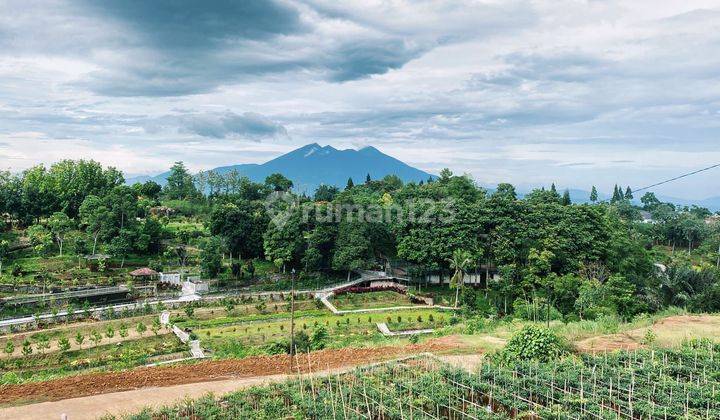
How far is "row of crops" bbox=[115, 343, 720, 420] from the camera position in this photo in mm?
11875

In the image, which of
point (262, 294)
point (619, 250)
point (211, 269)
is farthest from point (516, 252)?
point (211, 269)

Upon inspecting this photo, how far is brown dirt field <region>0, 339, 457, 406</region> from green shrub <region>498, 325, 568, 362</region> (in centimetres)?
269

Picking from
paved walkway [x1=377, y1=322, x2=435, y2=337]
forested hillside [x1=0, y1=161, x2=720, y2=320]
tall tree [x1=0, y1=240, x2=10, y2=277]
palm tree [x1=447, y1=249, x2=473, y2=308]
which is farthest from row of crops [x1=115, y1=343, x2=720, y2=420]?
tall tree [x1=0, y1=240, x2=10, y2=277]

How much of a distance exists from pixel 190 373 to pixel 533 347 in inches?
406

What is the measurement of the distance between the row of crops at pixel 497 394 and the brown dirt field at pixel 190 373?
172 centimetres

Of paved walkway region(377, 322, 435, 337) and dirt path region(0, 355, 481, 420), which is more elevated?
dirt path region(0, 355, 481, 420)

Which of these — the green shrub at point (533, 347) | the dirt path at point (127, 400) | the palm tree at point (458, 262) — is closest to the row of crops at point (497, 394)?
the green shrub at point (533, 347)

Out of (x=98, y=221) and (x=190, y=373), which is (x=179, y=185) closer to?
(x=98, y=221)

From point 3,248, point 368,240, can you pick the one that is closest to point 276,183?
point 368,240

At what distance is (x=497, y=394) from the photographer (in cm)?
1271

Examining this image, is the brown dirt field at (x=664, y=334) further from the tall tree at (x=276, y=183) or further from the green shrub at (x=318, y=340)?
the tall tree at (x=276, y=183)

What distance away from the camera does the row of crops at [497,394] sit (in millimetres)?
11875

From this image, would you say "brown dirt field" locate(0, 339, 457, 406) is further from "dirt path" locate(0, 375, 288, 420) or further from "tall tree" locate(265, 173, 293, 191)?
"tall tree" locate(265, 173, 293, 191)

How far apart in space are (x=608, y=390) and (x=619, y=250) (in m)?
27.7
